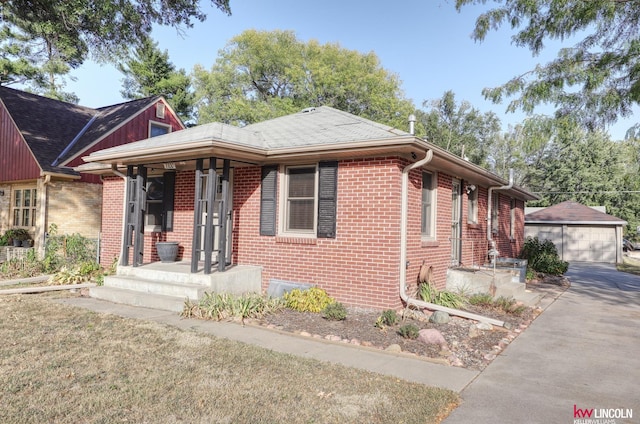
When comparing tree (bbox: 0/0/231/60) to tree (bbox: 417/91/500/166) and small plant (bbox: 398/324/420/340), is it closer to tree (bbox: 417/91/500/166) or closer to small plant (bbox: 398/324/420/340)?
small plant (bbox: 398/324/420/340)

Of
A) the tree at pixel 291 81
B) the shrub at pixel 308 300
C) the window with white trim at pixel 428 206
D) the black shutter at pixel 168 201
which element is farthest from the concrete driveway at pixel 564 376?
the tree at pixel 291 81

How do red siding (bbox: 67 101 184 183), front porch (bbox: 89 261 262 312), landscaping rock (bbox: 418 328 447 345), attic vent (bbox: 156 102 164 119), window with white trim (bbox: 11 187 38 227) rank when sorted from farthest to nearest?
1. attic vent (bbox: 156 102 164 119)
2. red siding (bbox: 67 101 184 183)
3. window with white trim (bbox: 11 187 38 227)
4. front porch (bbox: 89 261 262 312)
5. landscaping rock (bbox: 418 328 447 345)

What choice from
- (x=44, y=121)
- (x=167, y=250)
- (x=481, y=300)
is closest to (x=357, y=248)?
(x=481, y=300)

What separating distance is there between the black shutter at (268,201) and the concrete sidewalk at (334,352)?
8.01 feet

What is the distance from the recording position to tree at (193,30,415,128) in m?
29.5

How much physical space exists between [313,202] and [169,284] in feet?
10.2

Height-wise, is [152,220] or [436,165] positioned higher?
[436,165]

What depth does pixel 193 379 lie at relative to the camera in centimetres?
406

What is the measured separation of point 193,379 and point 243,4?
1306 centimetres

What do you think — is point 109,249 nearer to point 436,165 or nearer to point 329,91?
point 436,165

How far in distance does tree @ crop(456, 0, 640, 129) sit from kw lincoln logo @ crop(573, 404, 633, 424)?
1020cm

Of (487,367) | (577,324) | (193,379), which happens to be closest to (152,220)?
(193,379)

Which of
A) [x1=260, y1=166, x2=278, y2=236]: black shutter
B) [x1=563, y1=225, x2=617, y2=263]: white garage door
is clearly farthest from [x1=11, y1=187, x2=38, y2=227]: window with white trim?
[x1=563, y1=225, x2=617, y2=263]: white garage door

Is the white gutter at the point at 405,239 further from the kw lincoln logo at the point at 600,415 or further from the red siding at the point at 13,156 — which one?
the red siding at the point at 13,156
